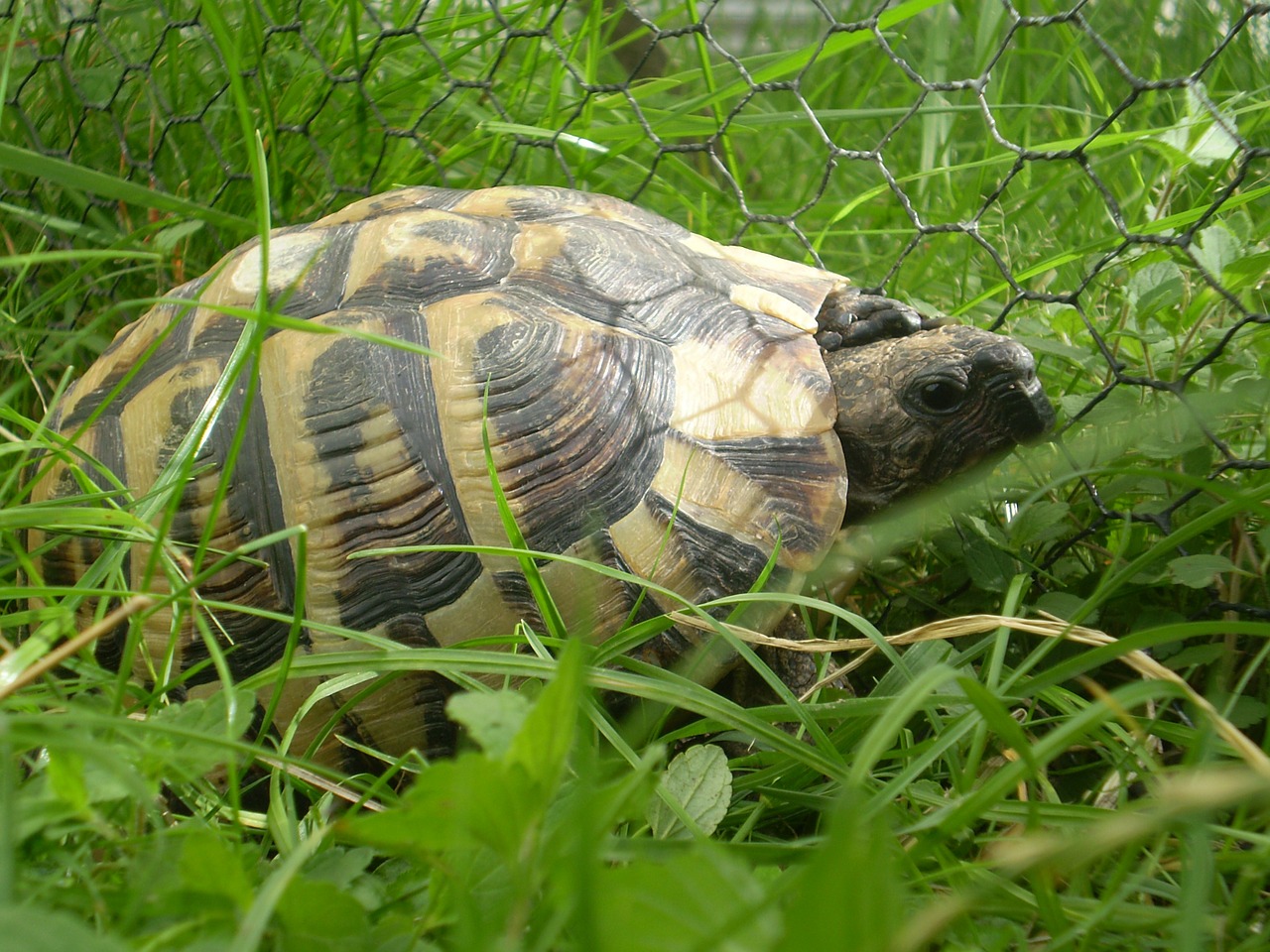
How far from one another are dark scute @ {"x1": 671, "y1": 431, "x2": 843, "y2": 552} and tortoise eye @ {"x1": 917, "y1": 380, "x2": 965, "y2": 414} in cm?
18

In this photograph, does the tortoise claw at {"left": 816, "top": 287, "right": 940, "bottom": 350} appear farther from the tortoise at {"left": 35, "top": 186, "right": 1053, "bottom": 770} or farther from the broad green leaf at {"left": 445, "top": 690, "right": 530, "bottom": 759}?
the broad green leaf at {"left": 445, "top": 690, "right": 530, "bottom": 759}

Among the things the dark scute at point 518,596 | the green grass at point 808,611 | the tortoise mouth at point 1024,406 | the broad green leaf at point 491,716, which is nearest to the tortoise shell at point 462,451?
the dark scute at point 518,596

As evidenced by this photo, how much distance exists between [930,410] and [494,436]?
56cm

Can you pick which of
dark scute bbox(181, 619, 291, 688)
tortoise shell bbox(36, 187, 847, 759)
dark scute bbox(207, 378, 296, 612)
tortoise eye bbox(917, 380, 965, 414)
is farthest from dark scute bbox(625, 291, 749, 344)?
dark scute bbox(181, 619, 291, 688)

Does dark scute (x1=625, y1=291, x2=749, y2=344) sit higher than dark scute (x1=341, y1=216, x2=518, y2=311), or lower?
lower

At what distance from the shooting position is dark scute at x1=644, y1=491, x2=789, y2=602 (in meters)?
1.15

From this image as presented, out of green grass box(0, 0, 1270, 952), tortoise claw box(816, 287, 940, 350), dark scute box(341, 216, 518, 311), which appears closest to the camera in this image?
green grass box(0, 0, 1270, 952)

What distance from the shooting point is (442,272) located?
1.25 meters

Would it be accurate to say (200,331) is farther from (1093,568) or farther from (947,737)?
(1093,568)

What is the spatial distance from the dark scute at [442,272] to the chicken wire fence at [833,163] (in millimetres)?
252

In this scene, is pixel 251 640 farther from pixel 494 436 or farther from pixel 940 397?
pixel 940 397

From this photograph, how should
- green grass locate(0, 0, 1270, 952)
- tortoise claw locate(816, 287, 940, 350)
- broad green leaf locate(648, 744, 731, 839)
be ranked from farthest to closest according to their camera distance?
tortoise claw locate(816, 287, 940, 350), broad green leaf locate(648, 744, 731, 839), green grass locate(0, 0, 1270, 952)

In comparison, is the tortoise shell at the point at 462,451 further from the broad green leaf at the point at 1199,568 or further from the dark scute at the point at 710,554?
the broad green leaf at the point at 1199,568

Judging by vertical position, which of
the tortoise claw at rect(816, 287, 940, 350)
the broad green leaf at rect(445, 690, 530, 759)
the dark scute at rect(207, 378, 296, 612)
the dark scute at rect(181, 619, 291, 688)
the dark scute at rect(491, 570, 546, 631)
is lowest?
the dark scute at rect(181, 619, 291, 688)
